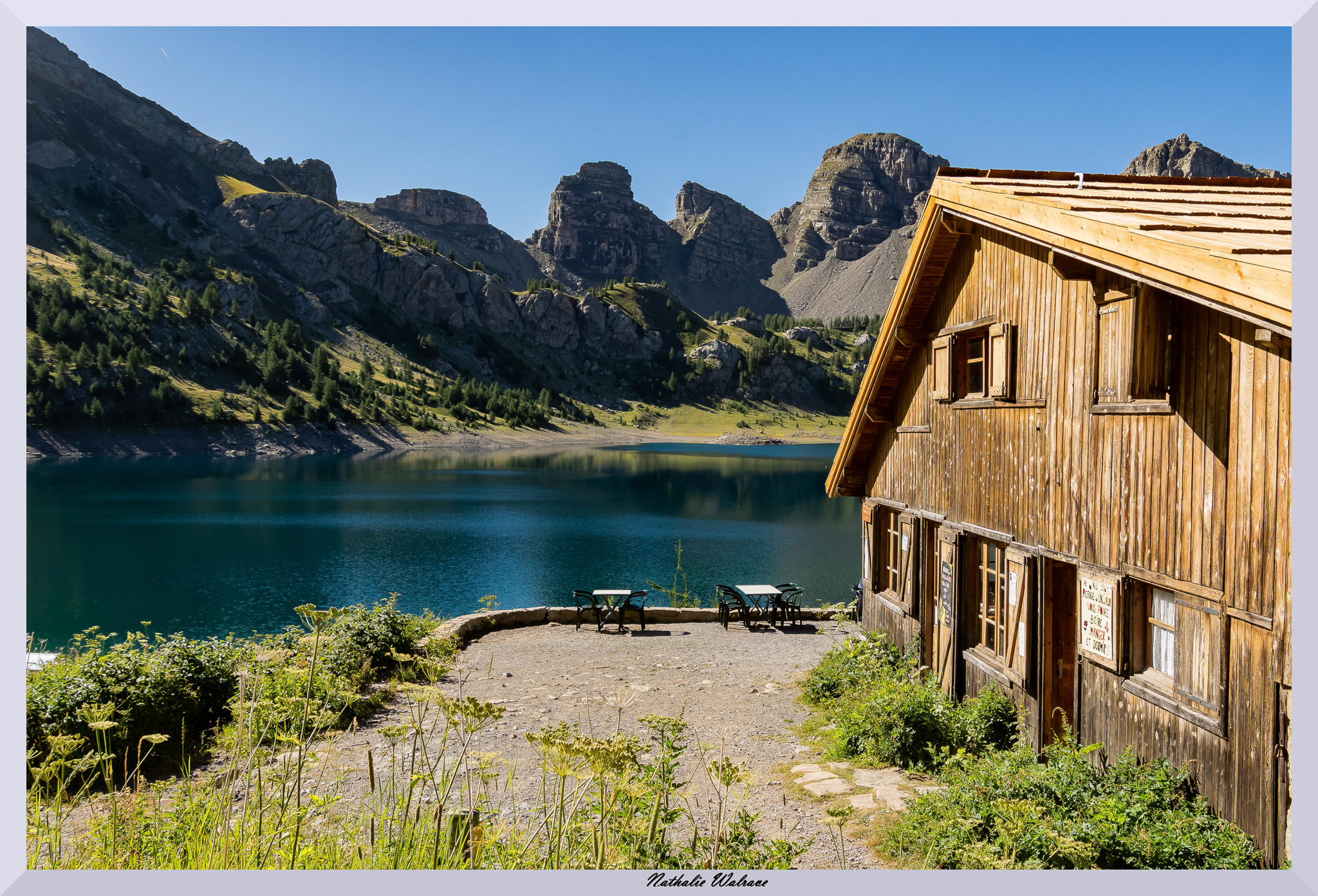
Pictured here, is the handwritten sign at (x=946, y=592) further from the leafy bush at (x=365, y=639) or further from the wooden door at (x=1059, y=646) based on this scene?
the leafy bush at (x=365, y=639)

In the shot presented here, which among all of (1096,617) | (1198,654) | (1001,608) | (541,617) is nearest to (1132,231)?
(1198,654)

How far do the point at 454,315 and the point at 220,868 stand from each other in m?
178

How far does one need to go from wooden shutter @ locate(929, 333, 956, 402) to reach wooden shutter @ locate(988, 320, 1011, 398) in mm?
968

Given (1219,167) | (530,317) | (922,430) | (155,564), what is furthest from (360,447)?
(1219,167)

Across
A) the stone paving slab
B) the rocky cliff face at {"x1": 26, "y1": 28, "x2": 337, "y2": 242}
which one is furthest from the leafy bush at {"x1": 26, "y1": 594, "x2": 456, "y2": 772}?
the rocky cliff face at {"x1": 26, "y1": 28, "x2": 337, "y2": 242}

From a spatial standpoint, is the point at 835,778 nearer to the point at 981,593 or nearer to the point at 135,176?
the point at 981,593

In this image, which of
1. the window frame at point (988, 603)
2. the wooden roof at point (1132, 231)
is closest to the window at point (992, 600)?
the window frame at point (988, 603)

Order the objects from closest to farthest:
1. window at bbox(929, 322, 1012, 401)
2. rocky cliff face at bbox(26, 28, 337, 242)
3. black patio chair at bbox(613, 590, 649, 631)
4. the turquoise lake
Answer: window at bbox(929, 322, 1012, 401)
black patio chair at bbox(613, 590, 649, 631)
the turquoise lake
rocky cliff face at bbox(26, 28, 337, 242)

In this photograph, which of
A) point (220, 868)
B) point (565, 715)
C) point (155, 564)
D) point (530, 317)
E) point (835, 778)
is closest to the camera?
point (220, 868)

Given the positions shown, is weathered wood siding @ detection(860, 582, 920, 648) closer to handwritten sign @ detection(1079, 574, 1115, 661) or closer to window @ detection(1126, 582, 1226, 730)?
handwritten sign @ detection(1079, 574, 1115, 661)

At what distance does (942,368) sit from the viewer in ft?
32.4

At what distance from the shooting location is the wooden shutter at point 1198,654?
565cm

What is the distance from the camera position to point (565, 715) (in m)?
10.7

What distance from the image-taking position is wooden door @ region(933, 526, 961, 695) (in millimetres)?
9703
